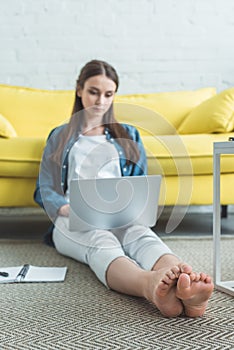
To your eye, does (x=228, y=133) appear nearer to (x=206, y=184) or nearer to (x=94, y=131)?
(x=206, y=184)

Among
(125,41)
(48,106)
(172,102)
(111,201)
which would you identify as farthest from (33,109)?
(111,201)

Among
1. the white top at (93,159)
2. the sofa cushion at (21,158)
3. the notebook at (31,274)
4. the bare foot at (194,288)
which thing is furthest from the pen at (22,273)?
the sofa cushion at (21,158)

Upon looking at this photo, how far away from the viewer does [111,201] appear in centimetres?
177

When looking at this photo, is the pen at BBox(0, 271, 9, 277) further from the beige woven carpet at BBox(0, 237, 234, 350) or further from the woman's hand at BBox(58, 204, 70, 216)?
the woman's hand at BBox(58, 204, 70, 216)

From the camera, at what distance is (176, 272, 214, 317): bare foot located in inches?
49.4

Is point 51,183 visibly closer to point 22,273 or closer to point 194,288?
point 22,273

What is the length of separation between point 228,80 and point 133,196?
227 cm

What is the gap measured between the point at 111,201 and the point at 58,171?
522mm

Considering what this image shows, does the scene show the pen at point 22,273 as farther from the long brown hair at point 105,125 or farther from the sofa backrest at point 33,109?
the sofa backrest at point 33,109

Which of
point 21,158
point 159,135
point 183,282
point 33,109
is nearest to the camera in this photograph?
point 183,282

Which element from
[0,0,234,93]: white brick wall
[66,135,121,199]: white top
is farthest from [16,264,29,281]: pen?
[0,0,234,93]: white brick wall

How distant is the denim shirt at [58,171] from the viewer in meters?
2.12

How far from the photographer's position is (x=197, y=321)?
132cm

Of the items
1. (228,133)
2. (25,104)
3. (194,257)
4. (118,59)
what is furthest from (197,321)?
(118,59)
